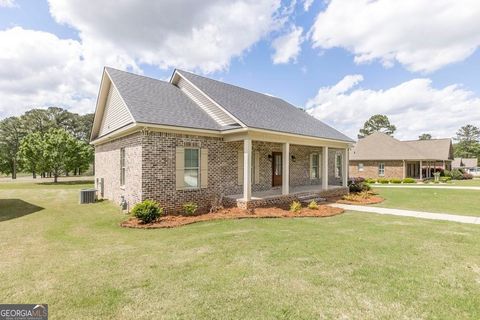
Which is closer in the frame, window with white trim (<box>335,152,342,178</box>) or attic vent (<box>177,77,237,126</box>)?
attic vent (<box>177,77,237,126</box>)

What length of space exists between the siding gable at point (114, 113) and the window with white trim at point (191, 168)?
310 cm

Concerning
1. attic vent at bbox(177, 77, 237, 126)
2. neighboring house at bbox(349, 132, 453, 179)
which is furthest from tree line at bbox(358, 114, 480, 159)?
attic vent at bbox(177, 77, 237, 126)

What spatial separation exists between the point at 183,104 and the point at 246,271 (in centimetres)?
965

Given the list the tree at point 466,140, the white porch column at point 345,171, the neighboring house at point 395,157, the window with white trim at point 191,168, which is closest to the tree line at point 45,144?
the window with white trim at point 191,168

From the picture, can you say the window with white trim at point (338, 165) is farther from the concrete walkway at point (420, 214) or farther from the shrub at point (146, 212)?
the shrub at point (146, 212)

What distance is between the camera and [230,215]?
9641 mm

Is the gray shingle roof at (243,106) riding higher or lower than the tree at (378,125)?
lower

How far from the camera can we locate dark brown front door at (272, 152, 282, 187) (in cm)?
1460

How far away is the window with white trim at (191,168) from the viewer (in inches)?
417

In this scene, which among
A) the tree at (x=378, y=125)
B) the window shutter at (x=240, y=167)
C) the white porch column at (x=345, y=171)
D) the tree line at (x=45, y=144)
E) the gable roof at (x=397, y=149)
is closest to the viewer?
the window shutter at (x=240, y=167)

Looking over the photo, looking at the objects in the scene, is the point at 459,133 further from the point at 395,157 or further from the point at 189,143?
the point at 189,143

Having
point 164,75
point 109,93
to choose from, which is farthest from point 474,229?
point 164,75

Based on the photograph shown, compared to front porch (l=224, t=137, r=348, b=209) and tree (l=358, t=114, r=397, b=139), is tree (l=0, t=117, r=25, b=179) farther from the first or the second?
tree (l=358, t=114, r=397, b=139)

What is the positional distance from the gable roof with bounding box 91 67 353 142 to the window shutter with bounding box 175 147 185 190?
110 centimetres
